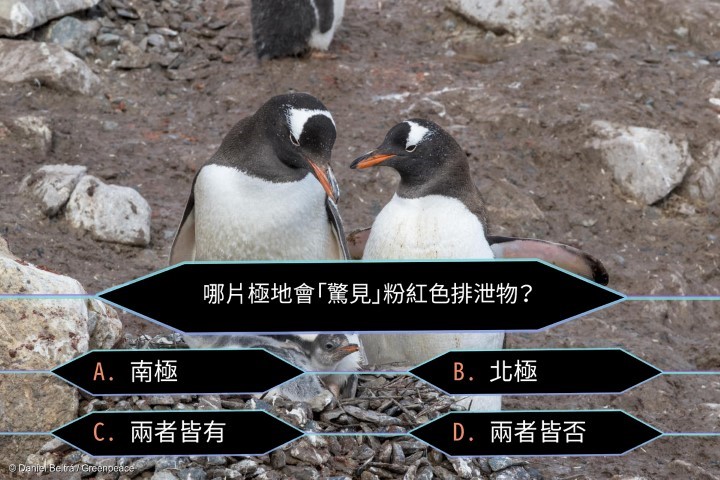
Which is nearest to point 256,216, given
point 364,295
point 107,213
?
point 364,295

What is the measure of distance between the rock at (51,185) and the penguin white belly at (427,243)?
1989 millimetres

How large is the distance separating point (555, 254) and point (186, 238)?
1.53 m

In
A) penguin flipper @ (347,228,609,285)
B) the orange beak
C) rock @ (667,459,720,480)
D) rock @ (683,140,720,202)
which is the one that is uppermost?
the orange beak

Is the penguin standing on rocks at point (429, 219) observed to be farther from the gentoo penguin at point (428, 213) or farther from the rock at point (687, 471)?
the rock at point (687, 471)

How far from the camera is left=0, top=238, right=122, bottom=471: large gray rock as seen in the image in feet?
10.3

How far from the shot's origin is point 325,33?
7789 mm

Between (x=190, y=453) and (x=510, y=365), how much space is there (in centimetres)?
79

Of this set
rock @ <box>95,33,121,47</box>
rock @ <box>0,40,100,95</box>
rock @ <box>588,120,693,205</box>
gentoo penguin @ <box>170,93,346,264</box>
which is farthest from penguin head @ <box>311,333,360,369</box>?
rock @ <box>95,33,121,47</box>

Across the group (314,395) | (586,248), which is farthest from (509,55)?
(314,395)

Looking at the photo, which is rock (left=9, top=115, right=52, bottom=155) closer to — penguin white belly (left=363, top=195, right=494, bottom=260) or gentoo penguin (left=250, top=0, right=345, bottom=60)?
gentoo penguin (left=250, top=0, right=345, bottom=60)

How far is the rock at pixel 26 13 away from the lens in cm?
715

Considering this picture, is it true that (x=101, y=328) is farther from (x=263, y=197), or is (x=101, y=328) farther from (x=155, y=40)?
(x=155, y=40)

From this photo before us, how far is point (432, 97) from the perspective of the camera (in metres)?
7.18

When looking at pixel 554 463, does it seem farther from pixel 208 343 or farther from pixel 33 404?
pixel 33 404
